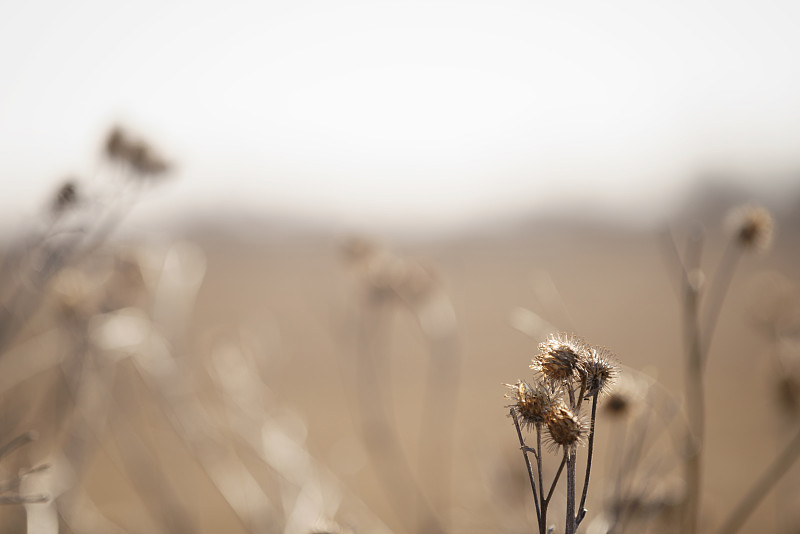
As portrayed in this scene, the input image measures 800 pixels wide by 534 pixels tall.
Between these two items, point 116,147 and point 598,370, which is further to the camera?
point 116,147

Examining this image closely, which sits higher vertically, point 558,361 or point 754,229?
point 754,229

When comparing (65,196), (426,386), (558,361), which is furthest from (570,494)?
(426,386)

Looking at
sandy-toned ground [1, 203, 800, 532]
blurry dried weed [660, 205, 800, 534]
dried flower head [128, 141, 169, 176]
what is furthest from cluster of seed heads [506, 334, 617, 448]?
dried flower head [128, 141, 169, 176]

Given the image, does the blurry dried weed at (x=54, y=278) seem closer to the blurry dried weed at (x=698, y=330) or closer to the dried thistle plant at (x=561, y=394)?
the dried thistle plant at (x=561, y=394)

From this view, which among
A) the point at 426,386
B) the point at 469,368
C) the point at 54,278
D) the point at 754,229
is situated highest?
the point at 754,229

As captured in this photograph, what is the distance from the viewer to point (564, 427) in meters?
0.88

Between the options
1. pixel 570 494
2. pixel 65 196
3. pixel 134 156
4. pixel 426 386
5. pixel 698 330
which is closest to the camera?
pixel 570 494

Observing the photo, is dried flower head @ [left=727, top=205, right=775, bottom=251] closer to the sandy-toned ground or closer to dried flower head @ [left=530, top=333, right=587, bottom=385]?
the sandy-toned ground

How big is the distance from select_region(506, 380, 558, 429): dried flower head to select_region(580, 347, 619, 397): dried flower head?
0.07 meters

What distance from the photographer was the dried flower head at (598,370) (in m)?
0.94

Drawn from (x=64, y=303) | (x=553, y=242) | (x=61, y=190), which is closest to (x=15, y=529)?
(x=64, y=303)

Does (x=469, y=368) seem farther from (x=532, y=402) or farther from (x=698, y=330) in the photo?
(x=532, y=402)

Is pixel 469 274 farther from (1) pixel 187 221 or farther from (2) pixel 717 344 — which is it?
(1) pixel 187 221

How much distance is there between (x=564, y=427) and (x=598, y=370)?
13 cm
